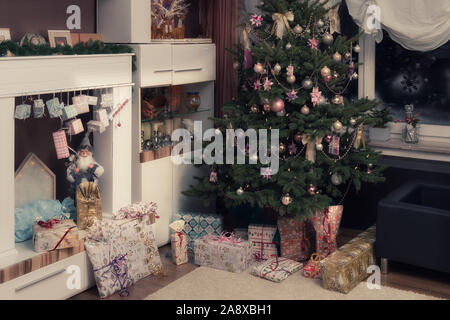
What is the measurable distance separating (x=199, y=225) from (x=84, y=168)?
3.42 ft

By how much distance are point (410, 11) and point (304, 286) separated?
210cm

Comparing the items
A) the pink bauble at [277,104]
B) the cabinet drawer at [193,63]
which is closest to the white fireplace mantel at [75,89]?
the cabinet drawer at [193,63]

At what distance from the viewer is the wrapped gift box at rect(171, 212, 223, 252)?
459 centimetres

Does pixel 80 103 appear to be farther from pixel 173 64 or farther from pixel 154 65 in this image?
pixel 173 64

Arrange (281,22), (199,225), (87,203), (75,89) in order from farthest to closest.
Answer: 1. (199,225)
2. (281,22)
3. (87,203)
4. (75,89)

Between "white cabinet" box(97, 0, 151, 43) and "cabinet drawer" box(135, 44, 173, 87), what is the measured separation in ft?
0.27

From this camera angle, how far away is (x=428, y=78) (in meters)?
4.83

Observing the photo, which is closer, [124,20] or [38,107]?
[38,107]

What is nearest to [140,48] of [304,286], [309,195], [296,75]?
[296,75]

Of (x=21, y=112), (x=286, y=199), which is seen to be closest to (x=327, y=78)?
(x=286, y=199)

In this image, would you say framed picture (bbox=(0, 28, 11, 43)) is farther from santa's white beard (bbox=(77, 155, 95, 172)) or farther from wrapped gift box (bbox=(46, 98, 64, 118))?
santa's white beard (bbox=(77, 155, 95, 172))

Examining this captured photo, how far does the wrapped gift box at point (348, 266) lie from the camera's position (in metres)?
3.81

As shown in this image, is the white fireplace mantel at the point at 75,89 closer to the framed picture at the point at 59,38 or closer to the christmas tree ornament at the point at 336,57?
the framed picture at the point at 59,38

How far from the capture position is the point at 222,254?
4.21m
